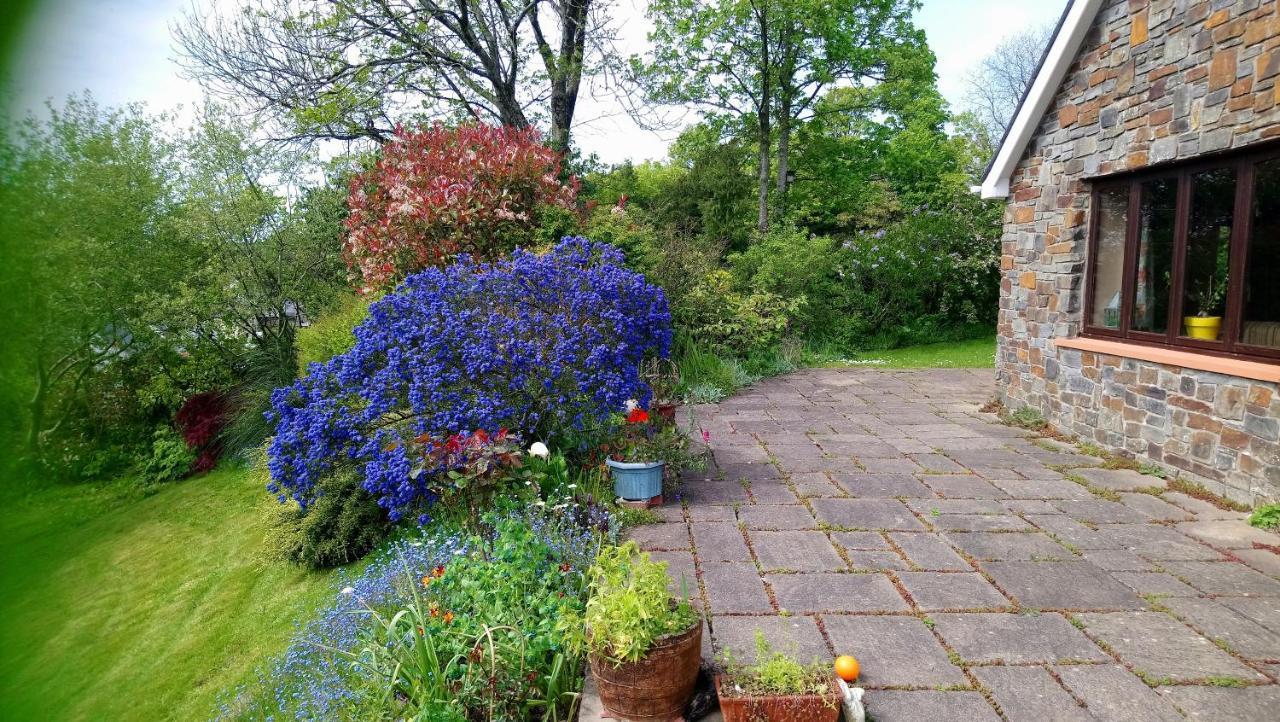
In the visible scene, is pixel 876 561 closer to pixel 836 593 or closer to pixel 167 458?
pixel 836 593

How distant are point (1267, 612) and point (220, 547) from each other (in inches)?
244

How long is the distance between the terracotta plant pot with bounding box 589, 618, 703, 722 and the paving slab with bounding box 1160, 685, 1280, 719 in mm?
1537

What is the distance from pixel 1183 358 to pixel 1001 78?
23.3 m

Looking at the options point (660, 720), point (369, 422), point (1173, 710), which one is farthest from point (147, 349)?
point (1173, 710)

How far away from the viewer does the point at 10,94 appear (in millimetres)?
300

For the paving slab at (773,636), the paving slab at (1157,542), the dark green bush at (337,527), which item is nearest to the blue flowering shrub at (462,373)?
the dark green bush at (337,527)

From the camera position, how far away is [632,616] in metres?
2.13

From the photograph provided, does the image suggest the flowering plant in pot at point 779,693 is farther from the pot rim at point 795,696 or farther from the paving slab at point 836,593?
the paving slab at point 836,593

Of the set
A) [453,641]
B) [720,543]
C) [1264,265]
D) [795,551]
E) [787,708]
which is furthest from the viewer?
[1264,265]

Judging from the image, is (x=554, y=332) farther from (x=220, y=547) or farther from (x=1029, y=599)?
(x=220, y=547)

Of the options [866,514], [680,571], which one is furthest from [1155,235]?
[680,571]

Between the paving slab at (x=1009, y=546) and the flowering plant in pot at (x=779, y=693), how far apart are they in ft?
5.09

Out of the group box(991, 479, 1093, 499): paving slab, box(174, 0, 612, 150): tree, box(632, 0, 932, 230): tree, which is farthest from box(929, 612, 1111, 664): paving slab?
box(632, 0, 932, 230): tree

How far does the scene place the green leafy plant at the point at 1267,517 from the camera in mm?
3537
